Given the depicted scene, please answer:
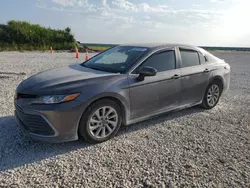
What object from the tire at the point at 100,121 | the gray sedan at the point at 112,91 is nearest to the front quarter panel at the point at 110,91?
the gray sedan at the point at 112,91

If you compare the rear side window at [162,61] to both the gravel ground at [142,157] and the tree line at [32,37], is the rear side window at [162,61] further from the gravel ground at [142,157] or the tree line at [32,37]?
the tree line at [32,37]

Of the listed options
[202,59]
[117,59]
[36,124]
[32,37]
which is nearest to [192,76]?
[202,59]

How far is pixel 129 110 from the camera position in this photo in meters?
3.59

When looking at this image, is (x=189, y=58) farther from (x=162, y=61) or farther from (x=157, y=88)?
(x=157, y=88)

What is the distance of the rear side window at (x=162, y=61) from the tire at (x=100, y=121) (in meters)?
1.03

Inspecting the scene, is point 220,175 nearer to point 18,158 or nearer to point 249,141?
point 249,141

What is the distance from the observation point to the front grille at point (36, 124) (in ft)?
9.76

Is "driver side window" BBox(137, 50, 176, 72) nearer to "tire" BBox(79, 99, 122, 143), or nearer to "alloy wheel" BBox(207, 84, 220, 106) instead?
"tire" BBox(79, 99, 122, 143)

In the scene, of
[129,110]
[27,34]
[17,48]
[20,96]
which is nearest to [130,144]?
[129,110]

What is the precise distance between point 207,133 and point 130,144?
148 cm

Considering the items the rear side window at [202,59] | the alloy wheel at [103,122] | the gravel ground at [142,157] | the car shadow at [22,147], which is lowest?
the gravel ground at [142,157]

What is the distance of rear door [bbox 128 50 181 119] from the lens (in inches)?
143

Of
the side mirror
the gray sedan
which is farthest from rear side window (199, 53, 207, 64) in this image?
the side mirror

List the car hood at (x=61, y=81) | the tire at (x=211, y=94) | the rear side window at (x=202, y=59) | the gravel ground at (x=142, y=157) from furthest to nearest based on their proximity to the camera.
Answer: the tire at (x=211, y=94) < the rear side window at (x=202, y=59) < the car hood at (x=61, y=81) < the gravel ground at (x=142, y=157)
